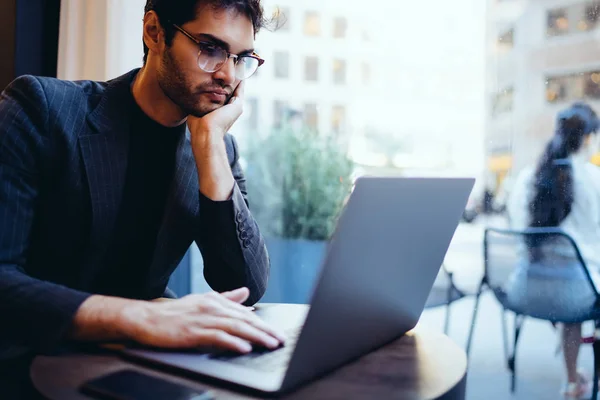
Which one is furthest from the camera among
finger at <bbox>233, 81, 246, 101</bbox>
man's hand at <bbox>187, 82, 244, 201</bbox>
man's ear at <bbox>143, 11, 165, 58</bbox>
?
finger at <bbox>233, 81, 246, 101</bbox>

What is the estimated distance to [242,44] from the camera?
1.19m

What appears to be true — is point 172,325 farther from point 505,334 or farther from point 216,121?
point 505,334

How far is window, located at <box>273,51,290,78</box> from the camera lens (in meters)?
3.88

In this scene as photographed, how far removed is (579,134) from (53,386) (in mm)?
2376

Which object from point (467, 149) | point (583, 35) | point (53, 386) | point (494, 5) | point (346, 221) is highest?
point (494, 5)

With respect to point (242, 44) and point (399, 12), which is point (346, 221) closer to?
point (242, 44)

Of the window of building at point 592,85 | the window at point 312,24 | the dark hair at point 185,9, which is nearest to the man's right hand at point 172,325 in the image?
the dark hair at point 185,9

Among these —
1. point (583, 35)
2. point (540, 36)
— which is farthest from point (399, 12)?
point (583, 35)

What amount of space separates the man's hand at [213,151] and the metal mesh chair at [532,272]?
1665 mm

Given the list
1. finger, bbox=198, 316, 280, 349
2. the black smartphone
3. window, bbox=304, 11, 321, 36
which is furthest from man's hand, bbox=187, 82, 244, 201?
window, bbox=304, 11, 321, 36

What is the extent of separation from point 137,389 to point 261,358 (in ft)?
0.57

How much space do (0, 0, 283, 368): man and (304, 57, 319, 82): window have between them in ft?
8.58

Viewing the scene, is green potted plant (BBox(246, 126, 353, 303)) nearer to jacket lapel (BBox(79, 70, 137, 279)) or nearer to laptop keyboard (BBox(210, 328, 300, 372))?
jacket lapel (BBox(79, 70, 137, 279))

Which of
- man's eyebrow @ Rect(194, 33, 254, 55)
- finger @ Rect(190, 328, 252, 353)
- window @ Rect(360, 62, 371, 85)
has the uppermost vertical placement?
window @ Rect(360, 62, 371, 85)
